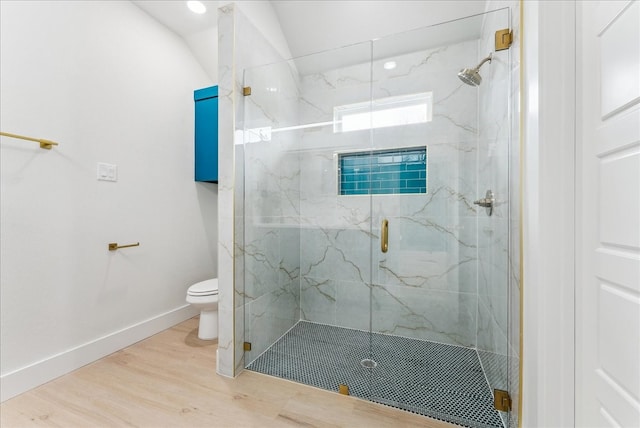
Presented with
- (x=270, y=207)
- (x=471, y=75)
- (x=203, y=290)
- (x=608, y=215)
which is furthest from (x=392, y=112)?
(x=203, y=290)

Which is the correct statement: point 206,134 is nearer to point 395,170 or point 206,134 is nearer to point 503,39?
point 395,170

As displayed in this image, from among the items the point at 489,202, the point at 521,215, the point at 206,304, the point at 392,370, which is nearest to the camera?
the point at 521,215

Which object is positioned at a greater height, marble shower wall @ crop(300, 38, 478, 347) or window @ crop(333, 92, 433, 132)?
window @ crop(333, 92, 433, 132)

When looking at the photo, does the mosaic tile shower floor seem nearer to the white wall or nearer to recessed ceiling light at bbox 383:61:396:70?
the white wall

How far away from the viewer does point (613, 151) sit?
2.71ft

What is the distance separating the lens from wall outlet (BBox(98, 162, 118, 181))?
2021 millimetres

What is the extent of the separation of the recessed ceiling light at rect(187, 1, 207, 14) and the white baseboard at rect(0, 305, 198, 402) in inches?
103

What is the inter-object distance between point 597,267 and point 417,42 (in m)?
1.72

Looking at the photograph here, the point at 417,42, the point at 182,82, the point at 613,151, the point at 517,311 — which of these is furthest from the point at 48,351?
the point at 417,42

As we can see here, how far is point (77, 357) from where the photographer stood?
1.84 metres

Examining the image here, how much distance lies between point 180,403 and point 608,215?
2025 mm

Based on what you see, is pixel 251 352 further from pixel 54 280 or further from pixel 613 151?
pixel 613 151

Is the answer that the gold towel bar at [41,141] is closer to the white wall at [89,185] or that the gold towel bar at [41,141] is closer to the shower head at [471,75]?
the white wall at [89,185]

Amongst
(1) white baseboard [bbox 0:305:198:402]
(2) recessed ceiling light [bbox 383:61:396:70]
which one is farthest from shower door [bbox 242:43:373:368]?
(1) white baseboard [bbox 0:305:198:402]
